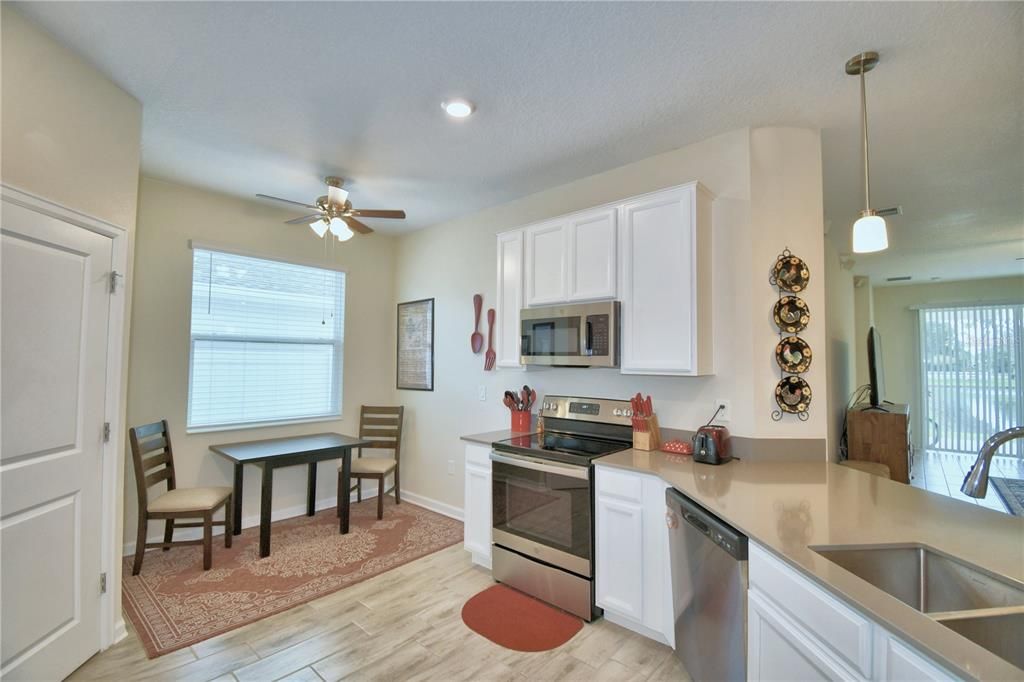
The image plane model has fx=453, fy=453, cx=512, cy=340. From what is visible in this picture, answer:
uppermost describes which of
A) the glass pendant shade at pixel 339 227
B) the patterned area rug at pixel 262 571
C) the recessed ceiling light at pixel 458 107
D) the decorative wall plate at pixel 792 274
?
the recessed ceiling light at pixel 458 107

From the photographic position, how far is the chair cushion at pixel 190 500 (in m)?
2.93

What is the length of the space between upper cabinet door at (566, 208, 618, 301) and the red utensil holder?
3.29ft

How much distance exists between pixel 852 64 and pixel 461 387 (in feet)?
10.9

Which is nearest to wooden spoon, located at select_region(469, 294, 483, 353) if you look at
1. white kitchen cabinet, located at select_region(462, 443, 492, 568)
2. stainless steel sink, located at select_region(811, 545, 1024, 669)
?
white kitchen cabinet, located at select_region(462, 443, 492, 568)

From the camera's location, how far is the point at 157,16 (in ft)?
5.74

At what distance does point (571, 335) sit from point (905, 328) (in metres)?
7.07

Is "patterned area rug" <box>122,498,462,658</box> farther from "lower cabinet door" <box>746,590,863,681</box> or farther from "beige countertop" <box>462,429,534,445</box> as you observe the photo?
"lower cabinet door" <box>746,590,863,681</box>

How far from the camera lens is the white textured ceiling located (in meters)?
1.72

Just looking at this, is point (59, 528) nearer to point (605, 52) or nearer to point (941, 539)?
point (605, 52)

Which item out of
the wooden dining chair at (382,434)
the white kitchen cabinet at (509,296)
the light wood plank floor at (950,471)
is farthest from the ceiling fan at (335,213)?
the light wood plank floor at (950,471)

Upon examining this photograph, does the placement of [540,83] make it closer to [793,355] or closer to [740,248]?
[740,248]

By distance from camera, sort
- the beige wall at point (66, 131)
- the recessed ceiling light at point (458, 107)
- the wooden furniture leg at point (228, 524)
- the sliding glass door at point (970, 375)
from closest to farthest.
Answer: the beige wall at point (66, 131) < the recessed ceiling light at point (458, 107) < the wooden furniture leg at point (228, 524) < the sliding glass door at point (970, 375)

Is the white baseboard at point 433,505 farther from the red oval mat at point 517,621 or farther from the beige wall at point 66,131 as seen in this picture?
the beige wall at point 66,131

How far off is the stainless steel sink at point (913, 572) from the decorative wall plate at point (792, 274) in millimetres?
1455
